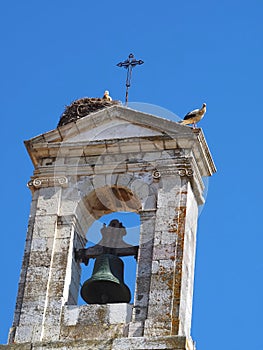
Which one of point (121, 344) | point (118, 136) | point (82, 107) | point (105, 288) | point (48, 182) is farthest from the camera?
point (82, 107)

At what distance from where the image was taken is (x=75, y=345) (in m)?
20.2

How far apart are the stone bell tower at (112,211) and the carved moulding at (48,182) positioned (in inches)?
0.5

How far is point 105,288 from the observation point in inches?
838

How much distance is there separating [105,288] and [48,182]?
5.38 feet

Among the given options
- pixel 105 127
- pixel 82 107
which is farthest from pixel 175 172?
pixel 82 107

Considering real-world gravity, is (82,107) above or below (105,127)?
above

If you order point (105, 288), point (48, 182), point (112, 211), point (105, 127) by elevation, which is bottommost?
point (105, 288)

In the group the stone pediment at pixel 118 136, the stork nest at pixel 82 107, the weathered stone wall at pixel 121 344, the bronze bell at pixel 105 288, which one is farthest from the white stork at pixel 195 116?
the weathered stone wall at pixel 121 344

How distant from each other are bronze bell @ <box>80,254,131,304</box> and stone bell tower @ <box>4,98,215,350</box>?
95 mm

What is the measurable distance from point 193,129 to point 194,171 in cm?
56

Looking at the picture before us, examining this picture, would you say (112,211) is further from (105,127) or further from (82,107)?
(82,107)

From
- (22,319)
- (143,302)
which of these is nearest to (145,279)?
(143,302)

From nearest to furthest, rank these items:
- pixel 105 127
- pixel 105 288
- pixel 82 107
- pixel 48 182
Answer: pixel 105 288, pixel 48 182, pixel 105 127, pixel 82 107

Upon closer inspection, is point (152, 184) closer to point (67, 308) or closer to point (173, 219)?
point (173, 219)
